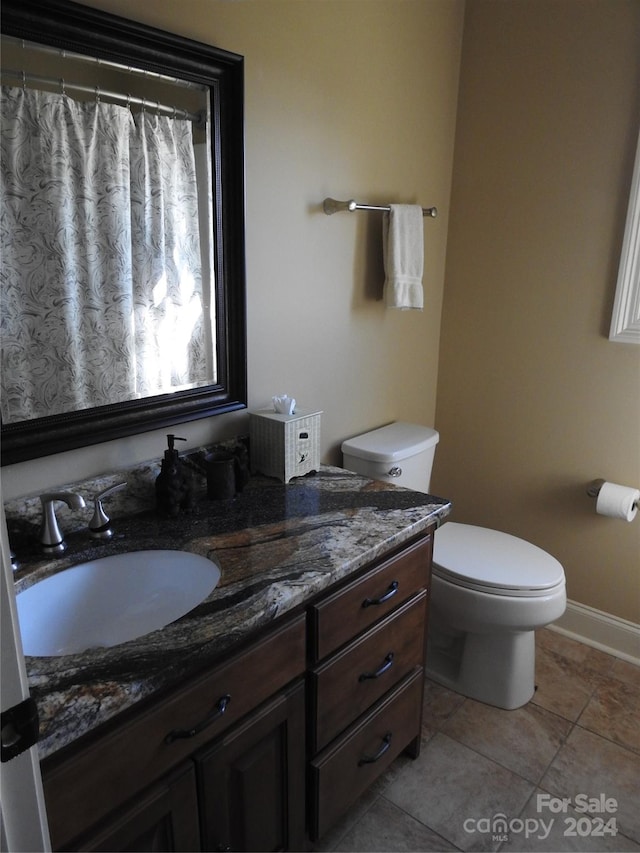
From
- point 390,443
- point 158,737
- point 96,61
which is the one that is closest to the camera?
point 158,737

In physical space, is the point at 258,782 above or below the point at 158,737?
below

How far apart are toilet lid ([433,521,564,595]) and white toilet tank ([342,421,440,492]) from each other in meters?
0.24

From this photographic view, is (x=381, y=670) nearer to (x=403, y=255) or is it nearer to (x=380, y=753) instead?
(x=380, y=753)

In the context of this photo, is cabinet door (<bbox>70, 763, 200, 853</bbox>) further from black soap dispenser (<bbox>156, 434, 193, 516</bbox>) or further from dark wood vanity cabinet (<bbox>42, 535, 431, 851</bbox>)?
black soap dispenser (<bbox>156, 434, 193, 516</bbox>)

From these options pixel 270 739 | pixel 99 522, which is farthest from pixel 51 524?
pixel 270 739

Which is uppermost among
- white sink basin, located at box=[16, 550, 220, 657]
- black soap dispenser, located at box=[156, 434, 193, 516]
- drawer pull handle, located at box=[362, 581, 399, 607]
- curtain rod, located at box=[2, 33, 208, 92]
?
curtain rod, located at box=[2, 33, 208, 92]

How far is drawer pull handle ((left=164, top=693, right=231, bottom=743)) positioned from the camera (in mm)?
1027

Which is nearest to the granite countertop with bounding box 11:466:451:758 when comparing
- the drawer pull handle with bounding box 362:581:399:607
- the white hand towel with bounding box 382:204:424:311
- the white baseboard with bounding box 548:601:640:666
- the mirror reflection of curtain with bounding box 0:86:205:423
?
the drawer pull handle with bounding box 362:581:399:607

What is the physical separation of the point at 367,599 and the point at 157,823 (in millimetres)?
598

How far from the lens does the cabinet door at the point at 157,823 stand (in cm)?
97

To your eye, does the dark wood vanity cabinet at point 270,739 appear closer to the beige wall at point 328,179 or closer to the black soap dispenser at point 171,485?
the black soap dispenser at point 171,485

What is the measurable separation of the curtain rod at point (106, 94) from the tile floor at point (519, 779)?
182cm

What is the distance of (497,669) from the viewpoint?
207 cm

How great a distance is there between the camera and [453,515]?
2.74 metres
